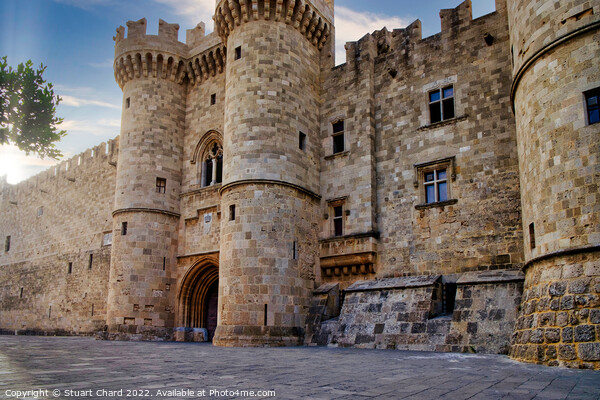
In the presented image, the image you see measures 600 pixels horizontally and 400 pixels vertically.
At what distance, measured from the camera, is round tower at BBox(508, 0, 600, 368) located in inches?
346

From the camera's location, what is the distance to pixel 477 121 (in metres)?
14.5

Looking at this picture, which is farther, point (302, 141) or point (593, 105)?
point (302, 141)

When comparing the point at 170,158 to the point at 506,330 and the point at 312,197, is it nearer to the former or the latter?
the point at 312,197

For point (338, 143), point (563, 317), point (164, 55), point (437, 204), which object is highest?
point (164, 55)

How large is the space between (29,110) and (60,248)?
1164 centimetres

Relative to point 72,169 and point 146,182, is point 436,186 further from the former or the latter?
point 72,169

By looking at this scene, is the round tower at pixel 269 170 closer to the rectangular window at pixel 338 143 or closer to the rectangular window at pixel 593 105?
the rectangular window at pixel 338 143

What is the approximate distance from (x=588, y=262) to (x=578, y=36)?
4.39 metres

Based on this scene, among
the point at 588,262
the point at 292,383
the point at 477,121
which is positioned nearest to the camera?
the point at 292,383

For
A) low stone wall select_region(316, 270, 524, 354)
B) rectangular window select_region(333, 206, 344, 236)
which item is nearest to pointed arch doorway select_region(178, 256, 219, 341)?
rectangular window select_region(333, 206, 344, 236)

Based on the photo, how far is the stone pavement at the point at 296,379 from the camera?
17.1ft

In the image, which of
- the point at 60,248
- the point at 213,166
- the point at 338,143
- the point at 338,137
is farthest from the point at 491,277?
the point at 60,248

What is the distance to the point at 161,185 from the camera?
65.6 ft

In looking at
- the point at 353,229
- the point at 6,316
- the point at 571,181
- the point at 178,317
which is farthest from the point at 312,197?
the point at 6,316
